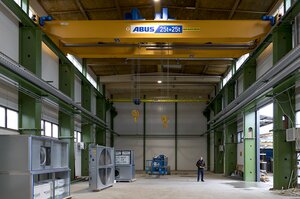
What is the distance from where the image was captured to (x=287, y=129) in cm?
1512

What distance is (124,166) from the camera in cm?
2162

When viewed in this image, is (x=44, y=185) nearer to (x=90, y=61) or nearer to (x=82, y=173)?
(x=82, y=173)

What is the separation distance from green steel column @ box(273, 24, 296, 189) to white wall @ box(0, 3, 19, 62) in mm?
9705

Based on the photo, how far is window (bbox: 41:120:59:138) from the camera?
18.2m

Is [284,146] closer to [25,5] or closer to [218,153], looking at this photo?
[25,5]

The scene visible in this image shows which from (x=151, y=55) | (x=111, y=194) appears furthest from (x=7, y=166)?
(x=151, y=55)

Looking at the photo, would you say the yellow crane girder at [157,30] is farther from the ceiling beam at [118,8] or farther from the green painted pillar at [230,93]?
the green painted pillar at [230,93]

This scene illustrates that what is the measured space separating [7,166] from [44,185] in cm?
127

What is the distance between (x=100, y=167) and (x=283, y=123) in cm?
757

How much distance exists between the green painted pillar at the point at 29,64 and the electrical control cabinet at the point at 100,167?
2.44 metres

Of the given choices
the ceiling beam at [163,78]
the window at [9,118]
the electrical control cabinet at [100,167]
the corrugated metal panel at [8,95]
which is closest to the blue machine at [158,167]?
the ceiling beam at [163,78]

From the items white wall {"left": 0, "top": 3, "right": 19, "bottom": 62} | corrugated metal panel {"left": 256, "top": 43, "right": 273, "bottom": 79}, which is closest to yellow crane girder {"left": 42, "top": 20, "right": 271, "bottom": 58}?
white wall {"left": 0, "top": 3, "right": 19, "bottom": 62}

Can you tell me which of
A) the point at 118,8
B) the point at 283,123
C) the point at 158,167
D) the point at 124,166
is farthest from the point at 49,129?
the point at 283,123

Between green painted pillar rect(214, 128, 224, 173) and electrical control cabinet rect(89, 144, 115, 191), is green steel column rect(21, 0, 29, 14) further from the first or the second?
green painted pillar rect(214, 128, 224, 173)
